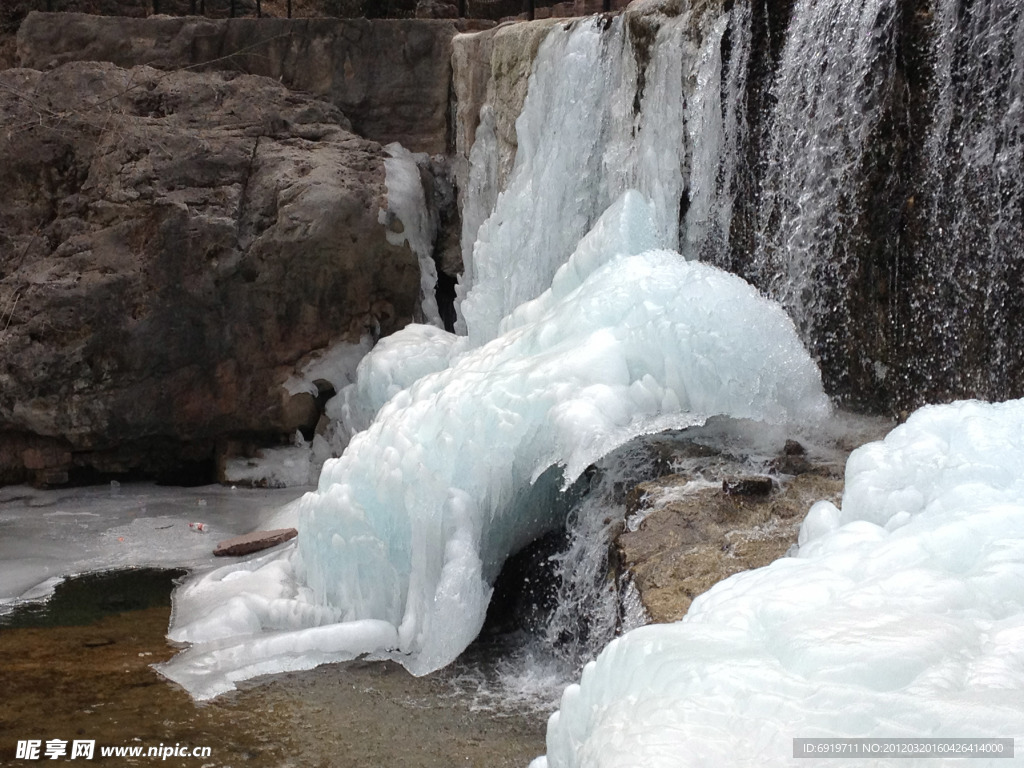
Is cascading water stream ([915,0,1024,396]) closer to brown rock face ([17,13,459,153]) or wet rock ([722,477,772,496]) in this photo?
wet rock ([722,477,772,496])

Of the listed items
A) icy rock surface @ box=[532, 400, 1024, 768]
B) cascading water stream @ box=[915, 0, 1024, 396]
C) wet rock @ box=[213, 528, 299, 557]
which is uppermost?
cascading water stream @ box=[915, 0, 1024, 396]

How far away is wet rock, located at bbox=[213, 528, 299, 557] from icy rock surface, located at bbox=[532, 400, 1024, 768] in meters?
4.04

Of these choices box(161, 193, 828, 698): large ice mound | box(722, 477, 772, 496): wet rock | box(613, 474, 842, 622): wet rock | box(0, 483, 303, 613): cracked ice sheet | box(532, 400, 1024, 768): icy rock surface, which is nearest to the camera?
box(532, 400, 1024, 768): icy rock surface

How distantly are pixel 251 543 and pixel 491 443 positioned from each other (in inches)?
99.2

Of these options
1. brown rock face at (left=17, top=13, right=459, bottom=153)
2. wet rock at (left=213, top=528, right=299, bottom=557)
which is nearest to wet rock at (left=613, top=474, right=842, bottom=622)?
wet rock at (left=213, top=528, right=299, bottom=557)

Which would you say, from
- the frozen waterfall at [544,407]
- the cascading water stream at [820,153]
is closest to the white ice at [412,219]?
the frozen waterfall at [544,407]

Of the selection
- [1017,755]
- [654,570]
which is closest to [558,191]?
[654,570]

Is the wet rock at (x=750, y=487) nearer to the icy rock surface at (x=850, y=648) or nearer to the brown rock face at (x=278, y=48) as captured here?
the icy rock surface at (x=850, y=648)

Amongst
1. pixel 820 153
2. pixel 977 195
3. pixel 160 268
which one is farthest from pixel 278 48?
pixel 977 195

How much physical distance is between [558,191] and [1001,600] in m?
4.67

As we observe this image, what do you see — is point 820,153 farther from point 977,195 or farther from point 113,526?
point 113,526

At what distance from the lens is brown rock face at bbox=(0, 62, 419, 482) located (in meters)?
7.90

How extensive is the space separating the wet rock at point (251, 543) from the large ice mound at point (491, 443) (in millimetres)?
823

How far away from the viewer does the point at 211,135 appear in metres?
8.29
